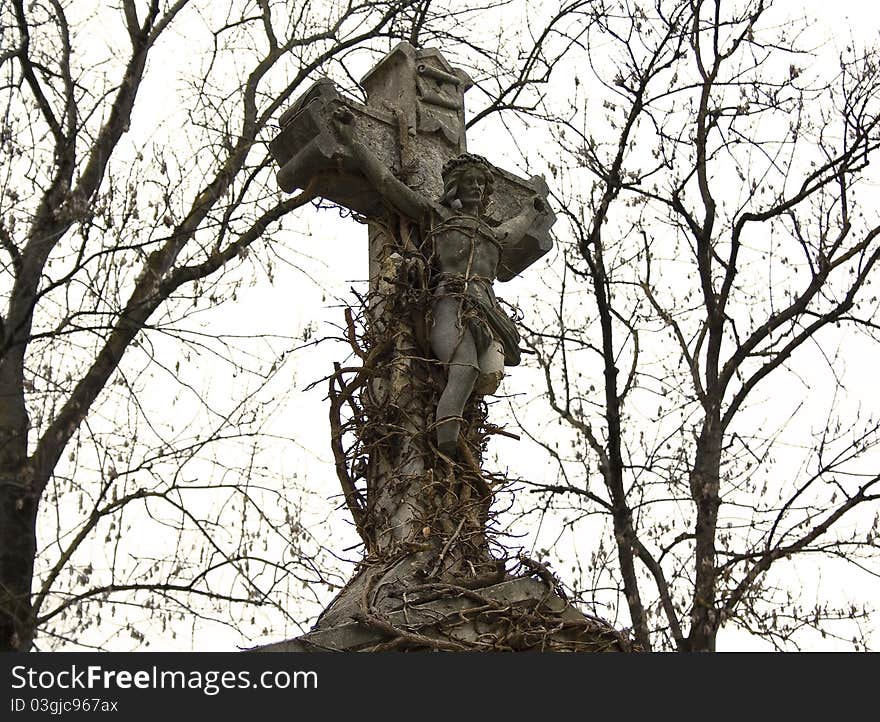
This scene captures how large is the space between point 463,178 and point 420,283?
0.53 m

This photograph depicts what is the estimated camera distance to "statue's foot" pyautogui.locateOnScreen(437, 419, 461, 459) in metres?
5.18

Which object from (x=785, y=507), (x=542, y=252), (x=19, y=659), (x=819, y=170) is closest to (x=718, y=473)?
(x=785, y=507)

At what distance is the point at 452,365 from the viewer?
5316mm

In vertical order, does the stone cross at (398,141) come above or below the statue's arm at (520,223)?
above

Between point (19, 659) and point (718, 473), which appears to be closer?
point (19, 659)

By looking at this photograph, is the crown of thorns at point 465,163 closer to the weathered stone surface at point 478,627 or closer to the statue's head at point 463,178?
the statue's head at point 463,178

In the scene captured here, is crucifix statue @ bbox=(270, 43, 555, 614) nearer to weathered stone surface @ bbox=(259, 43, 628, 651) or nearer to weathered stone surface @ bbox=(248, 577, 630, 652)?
weathered stone surface @ bbox=(259, 43, 628, 651)

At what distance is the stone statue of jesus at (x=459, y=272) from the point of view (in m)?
5.30

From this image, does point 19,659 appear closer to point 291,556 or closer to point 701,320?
point 291,556

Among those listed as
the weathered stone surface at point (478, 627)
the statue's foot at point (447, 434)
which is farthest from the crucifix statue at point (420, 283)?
the weathered stone surface at point (478, 627)

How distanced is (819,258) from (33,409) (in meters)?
5.21

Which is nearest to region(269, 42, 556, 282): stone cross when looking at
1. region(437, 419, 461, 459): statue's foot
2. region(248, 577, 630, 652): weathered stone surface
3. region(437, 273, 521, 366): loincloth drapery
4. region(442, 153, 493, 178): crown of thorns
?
region(442, 153, 493, 178): crown of thorns

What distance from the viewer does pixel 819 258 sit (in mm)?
8914

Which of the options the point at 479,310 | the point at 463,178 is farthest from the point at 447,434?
the point at 463,178
